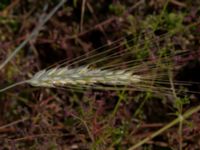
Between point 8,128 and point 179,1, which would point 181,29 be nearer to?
point 179,1

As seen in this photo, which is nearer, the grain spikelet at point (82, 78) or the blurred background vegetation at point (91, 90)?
the grain spikelet at point (82, 78)

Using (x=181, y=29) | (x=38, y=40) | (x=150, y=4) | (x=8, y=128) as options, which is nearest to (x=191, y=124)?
(x=181, y=29)

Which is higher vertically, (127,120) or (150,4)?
(150,4)

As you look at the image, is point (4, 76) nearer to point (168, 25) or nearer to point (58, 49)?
point (58, 49)

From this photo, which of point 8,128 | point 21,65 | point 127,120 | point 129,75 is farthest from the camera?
point 21,65

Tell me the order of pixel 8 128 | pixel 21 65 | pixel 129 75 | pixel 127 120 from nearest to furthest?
1. pixel 129 75
2. pixel 127 120
3. pixel 8 128
4. pixel 21 65

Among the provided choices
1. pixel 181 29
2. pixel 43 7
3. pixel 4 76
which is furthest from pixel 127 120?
pixel 43 7

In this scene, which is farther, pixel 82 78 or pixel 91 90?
pixel 91 90

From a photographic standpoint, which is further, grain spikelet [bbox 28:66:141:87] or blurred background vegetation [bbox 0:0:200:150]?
blurred background vegetation [bbox 0:0:200:150]

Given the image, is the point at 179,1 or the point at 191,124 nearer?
the point at 191,124

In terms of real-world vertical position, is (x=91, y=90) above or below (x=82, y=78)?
below

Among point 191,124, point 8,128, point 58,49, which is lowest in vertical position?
point 191,124
